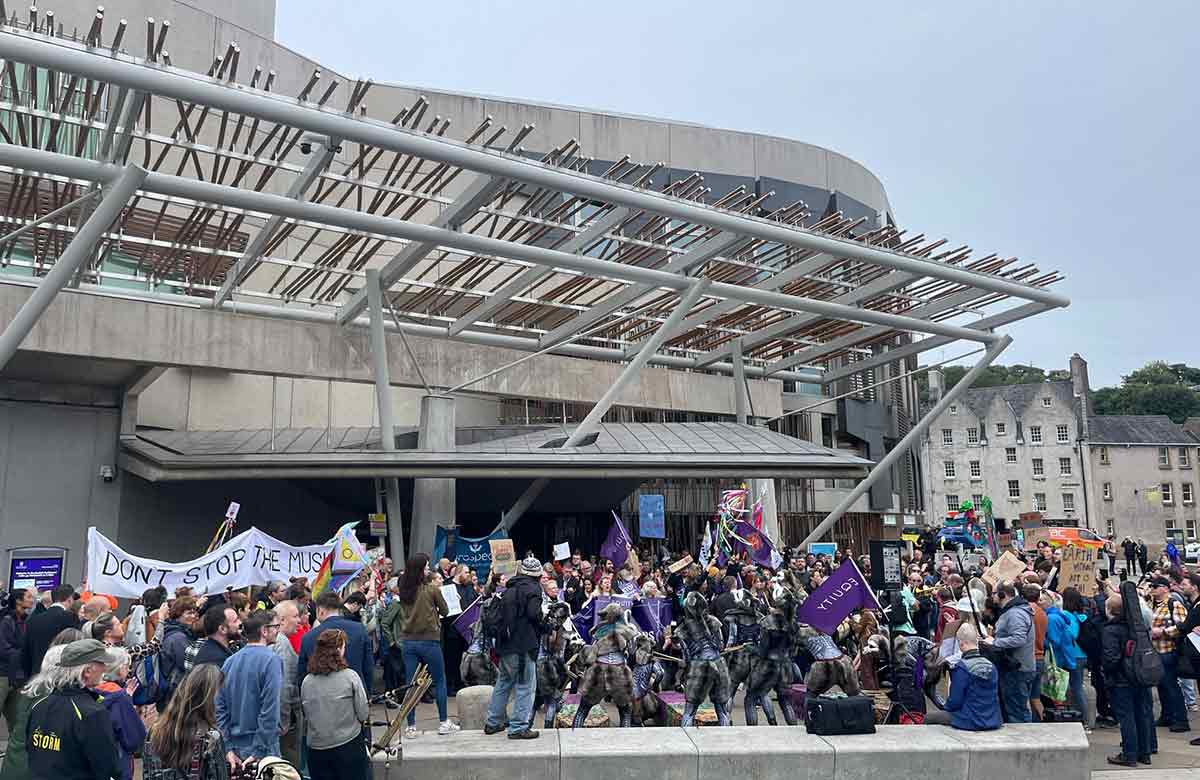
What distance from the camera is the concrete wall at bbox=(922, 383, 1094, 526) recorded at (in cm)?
6128

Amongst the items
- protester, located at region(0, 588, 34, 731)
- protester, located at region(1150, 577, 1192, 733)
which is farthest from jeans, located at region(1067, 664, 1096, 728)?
protester, located at region(0, 588, 34, 731)

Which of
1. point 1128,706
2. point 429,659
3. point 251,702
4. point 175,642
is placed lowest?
point 1128,706

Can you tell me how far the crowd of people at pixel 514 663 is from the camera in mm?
4898

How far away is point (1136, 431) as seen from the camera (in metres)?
62.5

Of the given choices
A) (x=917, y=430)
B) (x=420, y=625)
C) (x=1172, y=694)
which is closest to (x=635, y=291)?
(x=917, y=430)

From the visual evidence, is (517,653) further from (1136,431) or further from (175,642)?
(1136,431)

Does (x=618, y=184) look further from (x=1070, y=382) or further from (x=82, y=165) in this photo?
(x=1070, y=382)

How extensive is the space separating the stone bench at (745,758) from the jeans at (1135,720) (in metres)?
1.27

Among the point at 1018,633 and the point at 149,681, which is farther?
the point at 1018,633

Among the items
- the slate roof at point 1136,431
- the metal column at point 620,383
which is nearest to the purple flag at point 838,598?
the metal column at point 620,383

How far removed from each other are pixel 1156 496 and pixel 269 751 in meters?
65.9

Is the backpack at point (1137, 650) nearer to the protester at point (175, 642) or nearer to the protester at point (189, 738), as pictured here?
the protester at point (189, 738)

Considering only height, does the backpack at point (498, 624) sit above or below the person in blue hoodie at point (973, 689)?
above

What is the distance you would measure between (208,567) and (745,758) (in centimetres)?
730
